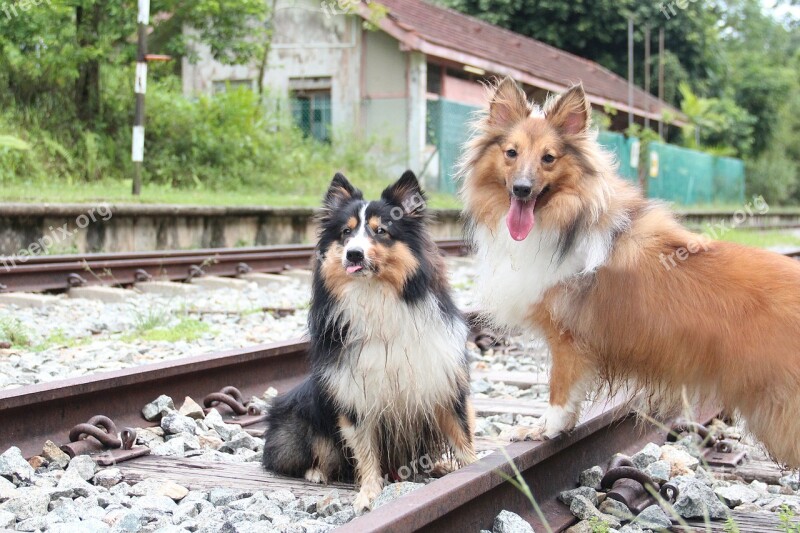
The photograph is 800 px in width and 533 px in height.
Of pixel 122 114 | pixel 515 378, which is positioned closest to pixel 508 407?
pixel 515 378

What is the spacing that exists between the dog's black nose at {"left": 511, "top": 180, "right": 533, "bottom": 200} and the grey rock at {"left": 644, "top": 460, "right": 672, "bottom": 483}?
53.9 inches

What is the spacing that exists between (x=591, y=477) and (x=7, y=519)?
7.59ft

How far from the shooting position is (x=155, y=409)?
15.6ft

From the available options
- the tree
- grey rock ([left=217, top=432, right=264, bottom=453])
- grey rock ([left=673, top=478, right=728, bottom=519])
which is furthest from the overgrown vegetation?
grey rock ([left=673, top=478, right=728, bottom=519])

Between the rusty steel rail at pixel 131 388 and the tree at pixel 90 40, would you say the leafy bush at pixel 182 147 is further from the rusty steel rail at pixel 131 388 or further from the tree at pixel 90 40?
the rusty steel rail at pixel 131 388

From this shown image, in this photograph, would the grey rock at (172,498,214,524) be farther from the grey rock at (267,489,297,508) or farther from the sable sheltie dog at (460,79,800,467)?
the sable sheltie dog at (460,79,800,467)

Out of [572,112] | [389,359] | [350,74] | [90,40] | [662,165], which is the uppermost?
[350,74]

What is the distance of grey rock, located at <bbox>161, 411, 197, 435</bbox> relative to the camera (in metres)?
4.59

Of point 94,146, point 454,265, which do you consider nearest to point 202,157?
point 94,146

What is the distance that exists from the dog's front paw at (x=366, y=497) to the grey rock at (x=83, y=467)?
1131mm

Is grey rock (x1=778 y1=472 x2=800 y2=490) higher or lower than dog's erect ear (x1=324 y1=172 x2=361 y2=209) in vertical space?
lower

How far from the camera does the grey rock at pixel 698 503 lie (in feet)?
11.6

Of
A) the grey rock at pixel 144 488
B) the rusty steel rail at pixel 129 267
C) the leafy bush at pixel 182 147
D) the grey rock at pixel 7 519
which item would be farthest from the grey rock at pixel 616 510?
the leafy bush at pixel 182 147

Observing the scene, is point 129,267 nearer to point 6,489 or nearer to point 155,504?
point 6,489
